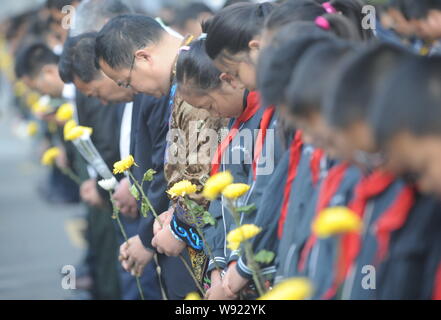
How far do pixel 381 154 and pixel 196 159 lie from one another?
1.73 metres

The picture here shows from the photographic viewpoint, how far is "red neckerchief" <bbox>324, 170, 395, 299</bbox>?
2381 millimetres

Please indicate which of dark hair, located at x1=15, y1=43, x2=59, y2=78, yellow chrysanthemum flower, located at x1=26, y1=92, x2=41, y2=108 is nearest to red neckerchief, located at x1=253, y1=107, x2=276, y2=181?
dark hair, located at x1=15, y1=43, x2=59, y2=78

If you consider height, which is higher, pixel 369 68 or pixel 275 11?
pixel 275 11

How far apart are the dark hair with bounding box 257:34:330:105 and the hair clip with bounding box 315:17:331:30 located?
1.11 ft

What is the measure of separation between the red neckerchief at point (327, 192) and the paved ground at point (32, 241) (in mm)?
4520

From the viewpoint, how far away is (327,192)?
8.39ft

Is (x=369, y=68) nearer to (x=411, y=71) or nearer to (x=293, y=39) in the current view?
(x=411, y=71)

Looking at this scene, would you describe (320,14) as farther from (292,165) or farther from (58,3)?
(58,3)

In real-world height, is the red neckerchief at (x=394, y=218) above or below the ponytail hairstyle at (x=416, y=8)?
below

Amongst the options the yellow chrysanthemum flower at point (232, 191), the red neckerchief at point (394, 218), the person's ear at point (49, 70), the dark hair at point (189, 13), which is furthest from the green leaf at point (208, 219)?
the dark hair at point (189, 13)

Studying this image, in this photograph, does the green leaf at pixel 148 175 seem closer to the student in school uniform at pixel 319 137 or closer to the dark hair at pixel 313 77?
the student in school uniform at pixel 319 137

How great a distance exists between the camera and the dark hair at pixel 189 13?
27.4ft

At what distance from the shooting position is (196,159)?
398cm
